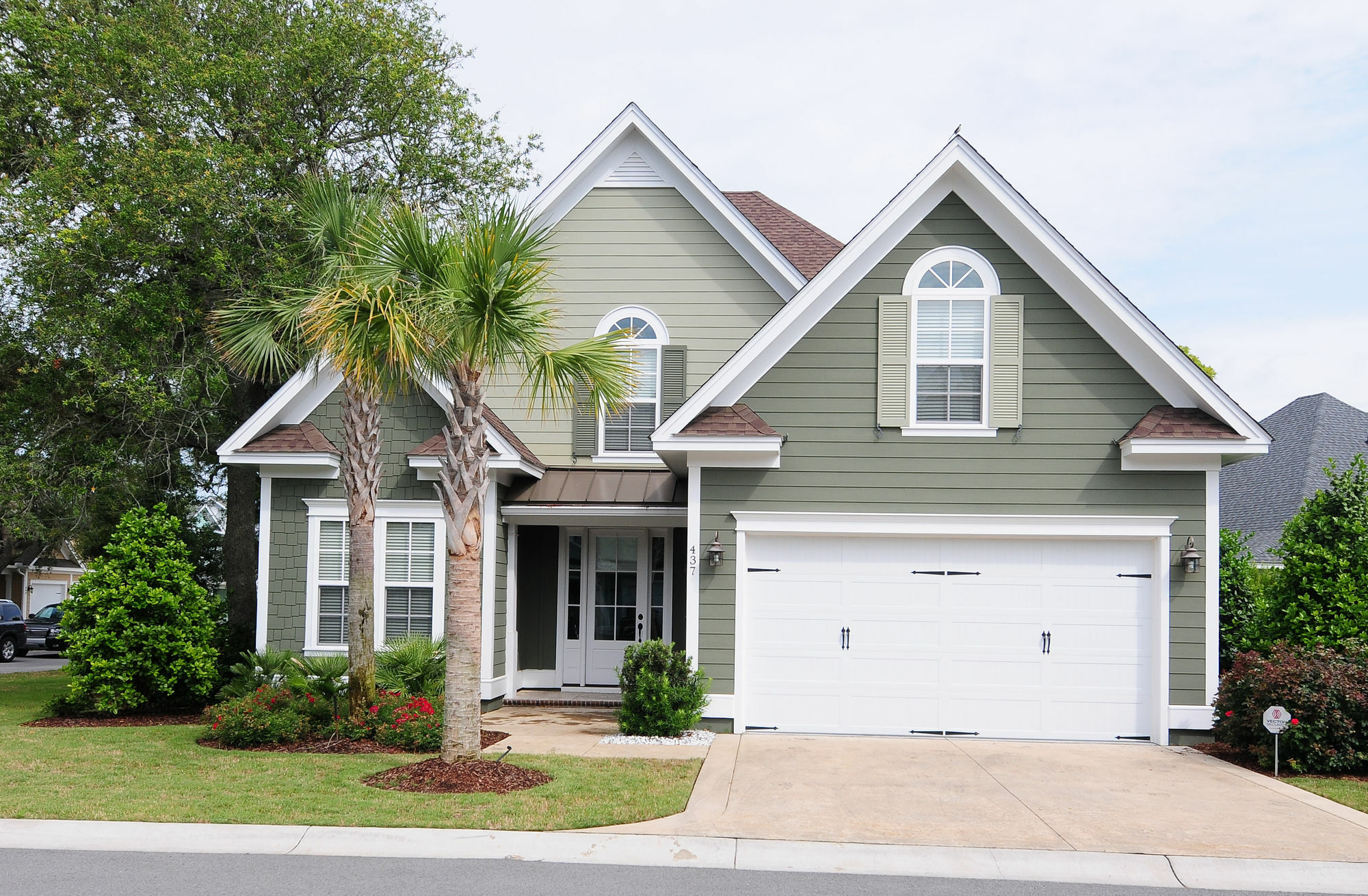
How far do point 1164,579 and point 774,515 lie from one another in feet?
15.0

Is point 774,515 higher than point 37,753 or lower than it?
higher

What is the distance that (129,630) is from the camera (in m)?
13.2

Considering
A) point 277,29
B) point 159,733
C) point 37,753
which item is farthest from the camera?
point 277,29

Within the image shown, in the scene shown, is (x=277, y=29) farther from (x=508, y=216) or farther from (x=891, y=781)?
(x=891, y=781)

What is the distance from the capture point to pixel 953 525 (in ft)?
41.3

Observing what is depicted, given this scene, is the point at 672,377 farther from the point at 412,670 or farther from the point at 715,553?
the point at 412,670

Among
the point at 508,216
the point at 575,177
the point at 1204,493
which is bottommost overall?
the point at 1204,493

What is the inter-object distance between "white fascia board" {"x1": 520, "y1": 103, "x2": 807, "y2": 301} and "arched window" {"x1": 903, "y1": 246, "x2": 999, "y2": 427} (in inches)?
128

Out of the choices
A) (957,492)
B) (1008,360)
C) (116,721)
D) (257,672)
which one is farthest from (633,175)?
(116,721)

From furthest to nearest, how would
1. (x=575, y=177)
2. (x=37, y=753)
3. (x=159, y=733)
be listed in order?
(x=575, y=177), (x=159, y=733), (x=37, y=753)

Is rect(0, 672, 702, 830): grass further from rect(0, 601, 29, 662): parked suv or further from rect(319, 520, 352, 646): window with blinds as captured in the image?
rect(0, 601, 29, 662): parked suv

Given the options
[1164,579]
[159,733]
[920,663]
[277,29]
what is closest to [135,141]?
[277,29]

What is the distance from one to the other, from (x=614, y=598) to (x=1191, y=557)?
792 centimetres

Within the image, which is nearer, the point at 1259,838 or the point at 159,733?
the point at 1259,838
